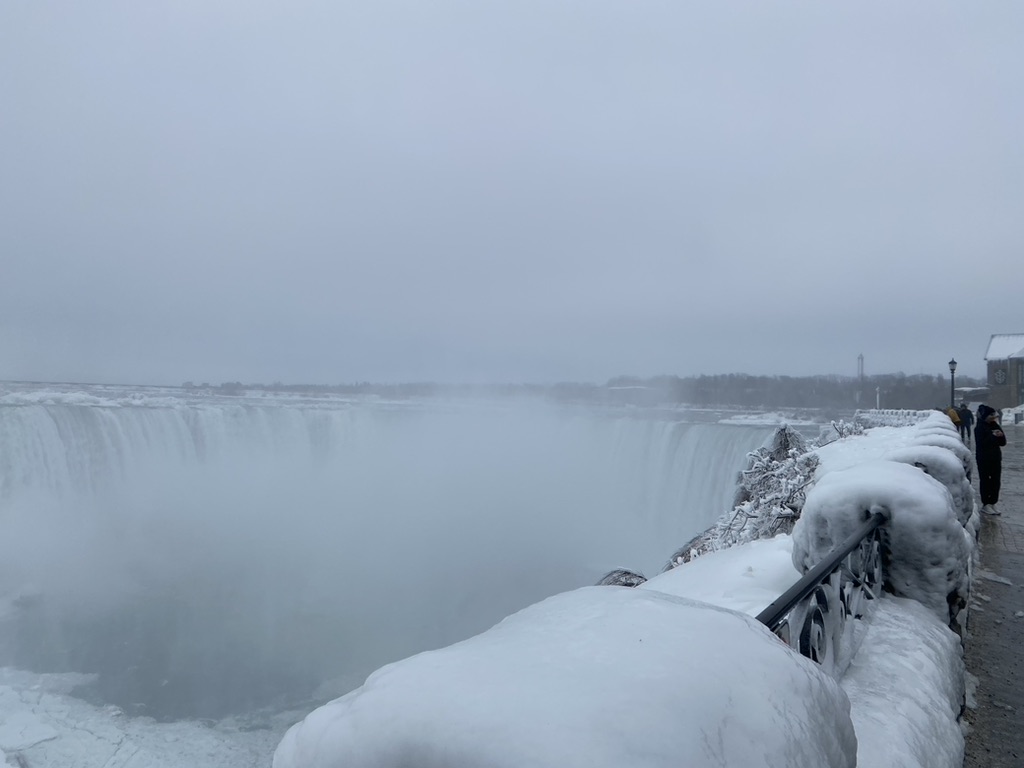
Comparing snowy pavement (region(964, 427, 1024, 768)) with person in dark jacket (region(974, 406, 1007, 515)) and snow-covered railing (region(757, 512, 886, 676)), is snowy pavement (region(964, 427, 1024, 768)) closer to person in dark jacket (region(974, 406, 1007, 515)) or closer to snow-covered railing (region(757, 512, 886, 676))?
snow-covered railing (region(757, 512, 886, 676))

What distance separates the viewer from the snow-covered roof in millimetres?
61206

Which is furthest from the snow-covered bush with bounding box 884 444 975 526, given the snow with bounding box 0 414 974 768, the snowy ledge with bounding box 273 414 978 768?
the snowy ledge with bounding box 273 414 978 768

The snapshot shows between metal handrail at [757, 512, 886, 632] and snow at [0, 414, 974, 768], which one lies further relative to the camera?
metal handrail at [757, 512, 886, 632]

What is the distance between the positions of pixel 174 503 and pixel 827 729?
34.2 metres

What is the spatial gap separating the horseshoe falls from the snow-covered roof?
42.3 meters

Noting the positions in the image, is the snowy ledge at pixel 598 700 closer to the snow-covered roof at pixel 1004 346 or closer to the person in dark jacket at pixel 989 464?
the person in dark jacket at pixel 989 464

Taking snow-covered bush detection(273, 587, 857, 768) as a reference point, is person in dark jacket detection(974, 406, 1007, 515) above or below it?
below

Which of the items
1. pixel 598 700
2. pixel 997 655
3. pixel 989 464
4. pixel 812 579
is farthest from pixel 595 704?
pixel 989 464

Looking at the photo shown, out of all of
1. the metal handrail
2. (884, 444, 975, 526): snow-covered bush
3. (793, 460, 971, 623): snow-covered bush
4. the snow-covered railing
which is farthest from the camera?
(884, 444, 975, 526): snow-covered bush

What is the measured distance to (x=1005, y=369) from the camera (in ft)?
197

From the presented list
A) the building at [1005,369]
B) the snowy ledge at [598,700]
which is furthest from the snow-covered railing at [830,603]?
the building at [1005,369]

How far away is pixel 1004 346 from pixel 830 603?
251 feet

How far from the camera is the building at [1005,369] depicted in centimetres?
5531

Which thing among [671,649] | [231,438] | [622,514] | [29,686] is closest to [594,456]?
[622,514]
